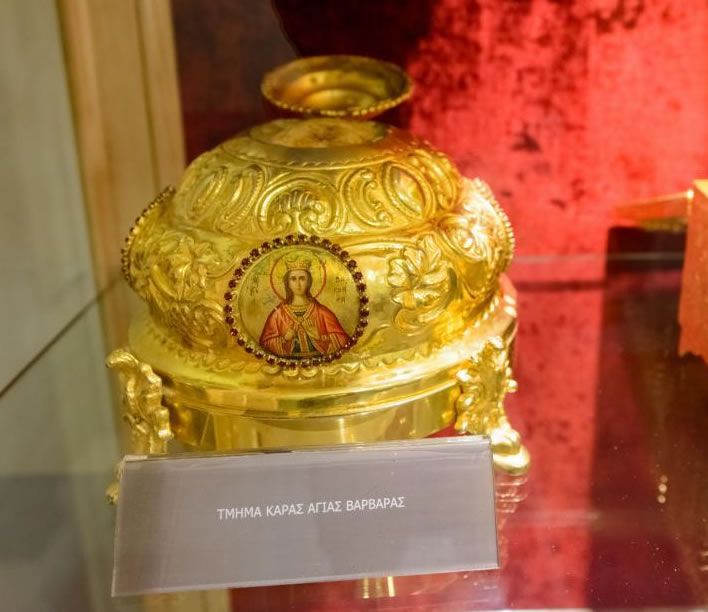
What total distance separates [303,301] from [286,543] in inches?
Result: 9.0

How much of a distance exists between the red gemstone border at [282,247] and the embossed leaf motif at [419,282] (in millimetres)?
39

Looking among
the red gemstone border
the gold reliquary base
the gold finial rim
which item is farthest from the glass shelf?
the gold finial rim

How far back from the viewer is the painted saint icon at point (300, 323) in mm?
772

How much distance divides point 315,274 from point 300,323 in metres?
0.05

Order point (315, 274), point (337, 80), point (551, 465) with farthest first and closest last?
point (337, 80), point (551, 465), point (315, 274)

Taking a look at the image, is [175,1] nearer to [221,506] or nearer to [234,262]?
[234,262]

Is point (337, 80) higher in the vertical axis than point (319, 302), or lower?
higher

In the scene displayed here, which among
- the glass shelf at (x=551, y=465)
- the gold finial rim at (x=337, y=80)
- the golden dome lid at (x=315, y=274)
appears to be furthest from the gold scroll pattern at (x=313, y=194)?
the glass shelf at (x=551, y=465)

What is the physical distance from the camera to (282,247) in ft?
2.56

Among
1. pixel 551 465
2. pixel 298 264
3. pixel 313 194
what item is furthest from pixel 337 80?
pixel 551 465

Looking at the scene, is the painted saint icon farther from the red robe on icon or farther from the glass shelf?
the glass shelf

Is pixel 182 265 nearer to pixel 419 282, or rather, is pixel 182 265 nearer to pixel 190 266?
pixel 190 266

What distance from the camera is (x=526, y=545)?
809 millimetres

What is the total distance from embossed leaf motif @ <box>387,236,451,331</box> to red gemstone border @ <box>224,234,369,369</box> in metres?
0.04
